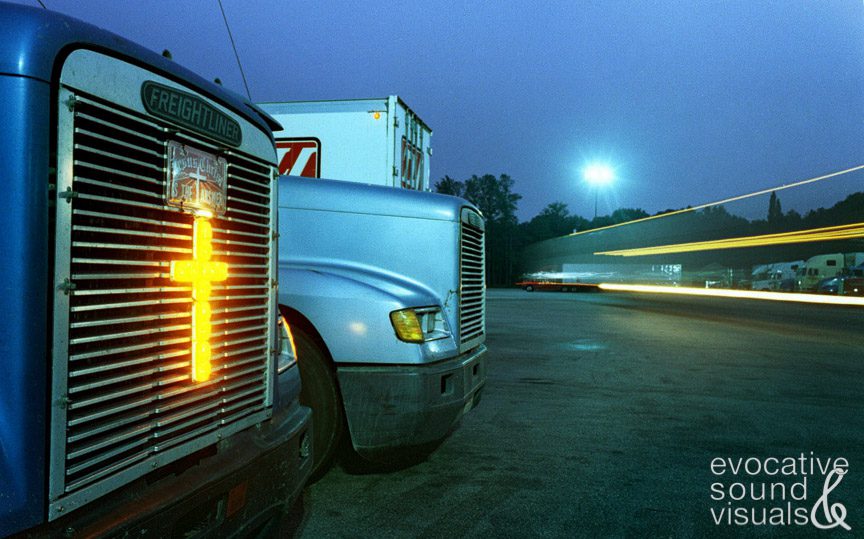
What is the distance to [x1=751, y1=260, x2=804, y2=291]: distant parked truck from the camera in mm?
32000

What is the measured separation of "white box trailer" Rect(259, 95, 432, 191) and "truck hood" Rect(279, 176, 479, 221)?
6.54 feet

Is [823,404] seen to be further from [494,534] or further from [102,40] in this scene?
[102,40]

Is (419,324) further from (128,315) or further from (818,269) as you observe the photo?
(818,269)

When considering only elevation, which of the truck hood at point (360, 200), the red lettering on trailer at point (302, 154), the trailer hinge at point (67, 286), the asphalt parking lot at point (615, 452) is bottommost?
the asphalt parking lot at point (615, 452)

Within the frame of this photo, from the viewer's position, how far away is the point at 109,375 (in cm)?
202

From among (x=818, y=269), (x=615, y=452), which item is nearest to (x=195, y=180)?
(x=615, y=452)

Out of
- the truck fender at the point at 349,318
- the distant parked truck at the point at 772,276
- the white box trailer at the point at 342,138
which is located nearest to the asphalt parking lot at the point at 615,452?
the truck fender at the point at 349,318

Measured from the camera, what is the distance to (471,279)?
5.53m

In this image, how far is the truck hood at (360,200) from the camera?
15.5 feet

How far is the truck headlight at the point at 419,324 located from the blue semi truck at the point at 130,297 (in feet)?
4.85

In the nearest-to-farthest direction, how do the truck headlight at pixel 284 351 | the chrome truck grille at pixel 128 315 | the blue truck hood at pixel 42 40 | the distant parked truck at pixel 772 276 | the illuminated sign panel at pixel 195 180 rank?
the blue truck hood at pixel 42 40 < the chrome truck grille at pixel 128 315 < the illuminated sign panel at pixel 195 180 < the truck headlight at pixel 284 351 < the distant parked truck at pixel 772 276

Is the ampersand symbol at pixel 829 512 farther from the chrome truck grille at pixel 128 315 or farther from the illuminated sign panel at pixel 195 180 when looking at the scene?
the illuminated sign panel at pixel 195 180

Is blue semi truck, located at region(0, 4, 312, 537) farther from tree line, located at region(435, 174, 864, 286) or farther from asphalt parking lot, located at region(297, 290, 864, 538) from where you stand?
tree line, located at region(435, 174, 864, 286)

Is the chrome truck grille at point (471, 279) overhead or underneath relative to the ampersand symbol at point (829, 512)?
overhead
